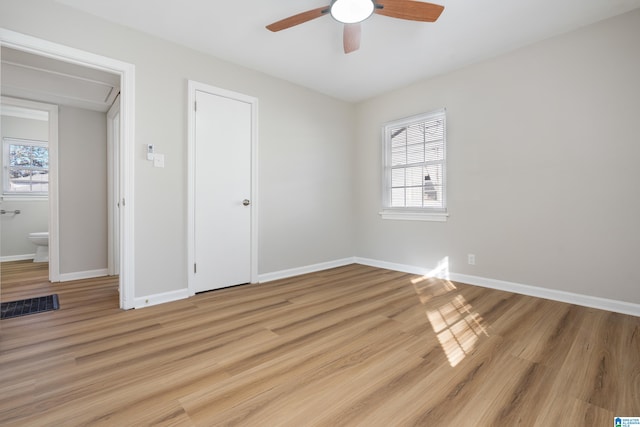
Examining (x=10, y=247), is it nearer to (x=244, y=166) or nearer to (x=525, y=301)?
(x=244, y=166)

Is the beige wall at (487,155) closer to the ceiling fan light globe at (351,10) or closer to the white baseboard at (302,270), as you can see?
the white baseboard at (302,270)

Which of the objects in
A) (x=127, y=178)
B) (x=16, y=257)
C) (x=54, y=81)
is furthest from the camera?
(x=16, y=257)

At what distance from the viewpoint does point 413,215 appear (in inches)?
160

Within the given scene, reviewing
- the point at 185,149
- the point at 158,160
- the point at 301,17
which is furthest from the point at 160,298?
the point at 301,17

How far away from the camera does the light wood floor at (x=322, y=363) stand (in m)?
1.34

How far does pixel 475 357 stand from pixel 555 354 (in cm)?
52

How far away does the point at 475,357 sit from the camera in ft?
5.99

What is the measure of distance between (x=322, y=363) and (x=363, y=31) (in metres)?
2.85

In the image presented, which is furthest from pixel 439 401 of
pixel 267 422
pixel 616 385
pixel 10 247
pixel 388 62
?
pixel 10 247

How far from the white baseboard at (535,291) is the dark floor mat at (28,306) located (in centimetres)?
394

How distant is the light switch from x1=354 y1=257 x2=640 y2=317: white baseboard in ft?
10.6

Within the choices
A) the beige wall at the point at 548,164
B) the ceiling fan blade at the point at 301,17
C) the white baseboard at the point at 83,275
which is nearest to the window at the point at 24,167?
the white baseboard at the point at 83,275

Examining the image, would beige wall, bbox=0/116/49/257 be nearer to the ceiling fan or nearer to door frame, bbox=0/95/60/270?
door frame, bbox=0/95/60/270

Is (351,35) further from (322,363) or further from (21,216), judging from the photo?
(21,216)
